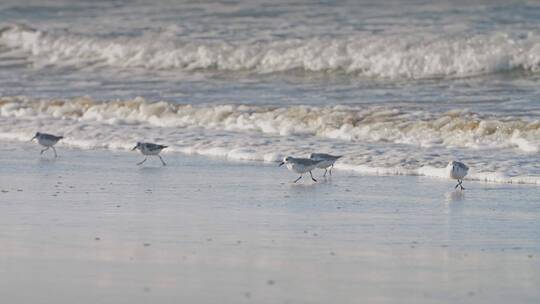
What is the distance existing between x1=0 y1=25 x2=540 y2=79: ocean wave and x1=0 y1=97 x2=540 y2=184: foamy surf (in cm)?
488

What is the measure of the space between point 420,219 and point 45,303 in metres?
3.54

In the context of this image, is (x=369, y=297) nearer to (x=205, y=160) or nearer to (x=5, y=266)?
(x=5, y=266)

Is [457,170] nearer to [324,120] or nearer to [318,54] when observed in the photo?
[324,120]

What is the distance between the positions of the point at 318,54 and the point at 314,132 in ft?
28.6

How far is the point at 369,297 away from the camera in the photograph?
6.25m

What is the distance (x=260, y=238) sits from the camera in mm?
8070

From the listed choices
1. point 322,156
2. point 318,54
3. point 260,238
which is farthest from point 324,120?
point 318,54

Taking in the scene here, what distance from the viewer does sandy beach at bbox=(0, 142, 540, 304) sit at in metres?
6.42

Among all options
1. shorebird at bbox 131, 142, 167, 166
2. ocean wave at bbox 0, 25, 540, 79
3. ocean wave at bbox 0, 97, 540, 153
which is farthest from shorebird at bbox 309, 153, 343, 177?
ocean wave at bbox 0, 25, 540, 79

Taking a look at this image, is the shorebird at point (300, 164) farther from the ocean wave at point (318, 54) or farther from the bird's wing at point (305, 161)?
the ocean wave at point (318, 54)

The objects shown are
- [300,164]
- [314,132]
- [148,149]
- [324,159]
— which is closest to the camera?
[300,164]

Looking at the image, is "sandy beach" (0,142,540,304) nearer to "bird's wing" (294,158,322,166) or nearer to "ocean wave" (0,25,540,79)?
"bird's wing" (294,158,322,166)

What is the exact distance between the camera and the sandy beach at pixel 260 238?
6.42 meters

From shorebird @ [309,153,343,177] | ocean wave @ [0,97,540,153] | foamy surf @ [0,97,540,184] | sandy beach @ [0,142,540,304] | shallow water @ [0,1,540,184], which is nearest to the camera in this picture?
sandy beach @ [0,142,540,304]
